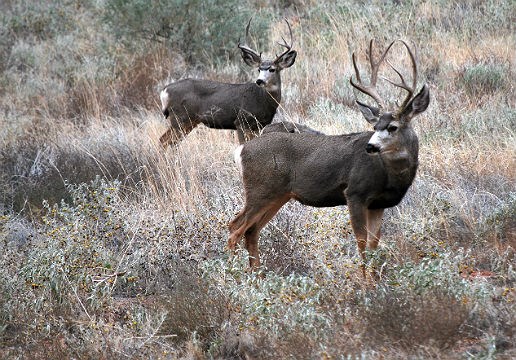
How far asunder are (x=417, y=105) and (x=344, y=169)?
0.72 meters

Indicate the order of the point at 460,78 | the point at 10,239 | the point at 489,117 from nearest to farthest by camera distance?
the point at 10,239 < the point at 489,117 < the point at 460,78

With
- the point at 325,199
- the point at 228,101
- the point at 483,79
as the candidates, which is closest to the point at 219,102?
the point at 228,101

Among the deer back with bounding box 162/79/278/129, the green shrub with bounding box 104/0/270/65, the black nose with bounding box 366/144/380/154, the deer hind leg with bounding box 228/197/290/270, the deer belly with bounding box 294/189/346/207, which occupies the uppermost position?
the black nose with bounding box 366/144/380/154

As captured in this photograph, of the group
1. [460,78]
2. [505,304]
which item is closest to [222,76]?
[460,78]

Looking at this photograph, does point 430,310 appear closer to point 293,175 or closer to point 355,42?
point 293,175

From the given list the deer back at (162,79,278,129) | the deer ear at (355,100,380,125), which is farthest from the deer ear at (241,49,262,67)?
the deer ear at (355,100,380,125)

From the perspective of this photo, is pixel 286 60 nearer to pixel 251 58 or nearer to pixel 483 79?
pixel 251 58

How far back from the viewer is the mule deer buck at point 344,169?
22.1ft

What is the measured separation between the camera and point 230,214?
26.2 ft

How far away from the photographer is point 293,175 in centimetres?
716

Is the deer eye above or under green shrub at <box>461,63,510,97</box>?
above

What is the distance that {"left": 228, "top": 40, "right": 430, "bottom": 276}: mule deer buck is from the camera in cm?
673

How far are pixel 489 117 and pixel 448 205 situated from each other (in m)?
3.31

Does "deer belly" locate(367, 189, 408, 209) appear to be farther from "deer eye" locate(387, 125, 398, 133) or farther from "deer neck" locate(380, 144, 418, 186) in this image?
"deer eye" locate(387, 125, 398, 133)
